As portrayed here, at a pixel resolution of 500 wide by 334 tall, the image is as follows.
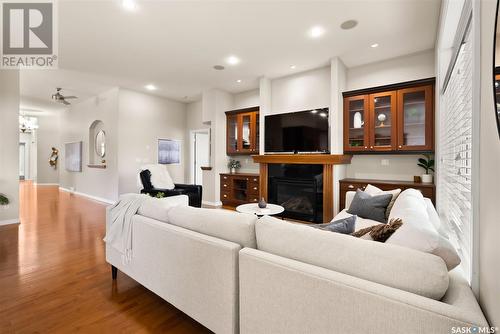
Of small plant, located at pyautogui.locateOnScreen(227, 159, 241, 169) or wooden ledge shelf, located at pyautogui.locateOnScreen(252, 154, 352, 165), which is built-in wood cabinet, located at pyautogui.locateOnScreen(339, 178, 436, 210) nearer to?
wooden ledge shelf, located at pyautogui.locateOnScreen(252, 154, 352, 165)

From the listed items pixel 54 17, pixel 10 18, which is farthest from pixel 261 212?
pixel 10 18

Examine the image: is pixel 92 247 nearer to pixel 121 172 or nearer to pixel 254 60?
pixel 121 172

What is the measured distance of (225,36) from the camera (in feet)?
11.3

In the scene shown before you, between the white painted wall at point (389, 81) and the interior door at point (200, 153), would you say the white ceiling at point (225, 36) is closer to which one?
the white painted wall at point (389, 81)

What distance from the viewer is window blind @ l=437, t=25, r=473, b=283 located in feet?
4.64

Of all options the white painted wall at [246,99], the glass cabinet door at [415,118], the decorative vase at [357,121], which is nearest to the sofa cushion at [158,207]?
the decorative vase at [357,121]

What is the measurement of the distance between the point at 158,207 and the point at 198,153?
5.83 meters

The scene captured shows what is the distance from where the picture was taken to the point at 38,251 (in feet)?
9.68

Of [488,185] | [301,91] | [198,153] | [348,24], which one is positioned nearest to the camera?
[488,185]

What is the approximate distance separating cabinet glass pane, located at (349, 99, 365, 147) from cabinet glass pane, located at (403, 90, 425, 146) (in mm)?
619

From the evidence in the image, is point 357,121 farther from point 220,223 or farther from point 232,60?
point 220,223

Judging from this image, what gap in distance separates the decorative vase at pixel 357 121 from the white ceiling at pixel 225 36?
3.11 ft

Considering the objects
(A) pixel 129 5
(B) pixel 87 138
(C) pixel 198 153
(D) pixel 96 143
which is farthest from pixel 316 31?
(B) pixel 87 138

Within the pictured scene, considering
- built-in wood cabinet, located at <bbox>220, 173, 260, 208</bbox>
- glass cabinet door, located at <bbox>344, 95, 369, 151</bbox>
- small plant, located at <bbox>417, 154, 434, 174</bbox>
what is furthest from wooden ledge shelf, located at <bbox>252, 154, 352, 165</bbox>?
small plant, located at <bbox>417, 154, 434, 174</bbox>
